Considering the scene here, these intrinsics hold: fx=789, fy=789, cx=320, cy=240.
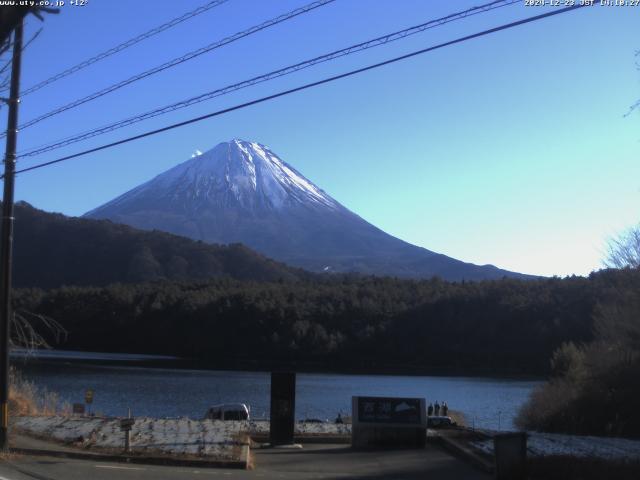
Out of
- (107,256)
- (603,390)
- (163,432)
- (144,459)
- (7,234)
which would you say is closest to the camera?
(144,459)

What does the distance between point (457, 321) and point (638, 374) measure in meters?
71.3

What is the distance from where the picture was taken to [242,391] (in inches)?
2044

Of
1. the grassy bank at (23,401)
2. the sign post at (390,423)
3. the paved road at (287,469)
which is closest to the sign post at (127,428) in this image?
the paved road at (287,469)

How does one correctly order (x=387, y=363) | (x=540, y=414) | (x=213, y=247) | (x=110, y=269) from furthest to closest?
1. (x=213, y=247)
2. (x=110, y=269)
3. (x=387, y=363)
4. (x=540, y=414)

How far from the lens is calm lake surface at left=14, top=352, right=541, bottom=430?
39.4 metres

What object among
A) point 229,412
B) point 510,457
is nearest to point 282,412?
point 510,457

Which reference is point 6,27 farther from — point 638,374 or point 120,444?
point 638,374

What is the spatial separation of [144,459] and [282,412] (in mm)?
3166

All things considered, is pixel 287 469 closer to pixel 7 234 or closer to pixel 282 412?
pixel 282 412

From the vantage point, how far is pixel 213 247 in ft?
513

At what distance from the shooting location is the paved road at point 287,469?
1214 cm

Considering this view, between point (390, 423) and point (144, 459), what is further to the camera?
point (390, 423)

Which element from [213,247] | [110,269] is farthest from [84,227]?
[213,247]

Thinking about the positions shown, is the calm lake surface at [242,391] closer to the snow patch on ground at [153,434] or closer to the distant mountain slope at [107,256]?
the snow patch on ground at [153,434]
